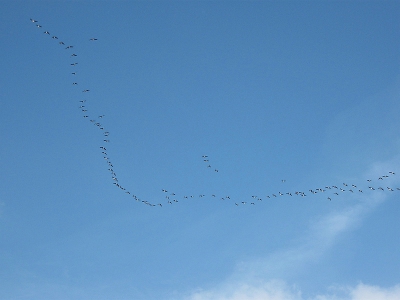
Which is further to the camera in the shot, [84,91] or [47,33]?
[84,91]

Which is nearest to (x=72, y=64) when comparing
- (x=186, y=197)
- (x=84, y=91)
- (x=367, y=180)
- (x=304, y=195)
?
(x=84, y=91)

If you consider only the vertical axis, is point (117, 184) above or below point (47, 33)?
below

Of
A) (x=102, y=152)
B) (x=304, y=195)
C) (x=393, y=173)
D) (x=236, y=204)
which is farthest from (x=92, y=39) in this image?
(x=393, y=173)

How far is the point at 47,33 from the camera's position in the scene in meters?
172

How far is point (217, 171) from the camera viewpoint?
194m

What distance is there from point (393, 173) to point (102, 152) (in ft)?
284

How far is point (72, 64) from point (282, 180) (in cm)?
6714

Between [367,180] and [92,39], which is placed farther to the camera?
[367,180]

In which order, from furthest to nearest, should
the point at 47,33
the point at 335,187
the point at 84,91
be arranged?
1. the point at 335,187
2. the point at 84,91
3. the point at 47,33

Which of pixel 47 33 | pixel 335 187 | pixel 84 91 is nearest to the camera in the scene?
pixel 47 33

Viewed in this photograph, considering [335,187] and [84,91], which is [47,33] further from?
[335,187]

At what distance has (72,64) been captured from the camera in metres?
179

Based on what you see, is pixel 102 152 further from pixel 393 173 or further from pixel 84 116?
pixel 393 173

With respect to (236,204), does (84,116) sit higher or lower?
higher
